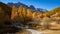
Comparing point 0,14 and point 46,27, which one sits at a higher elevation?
point 0,14

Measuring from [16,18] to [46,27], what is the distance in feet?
46.2

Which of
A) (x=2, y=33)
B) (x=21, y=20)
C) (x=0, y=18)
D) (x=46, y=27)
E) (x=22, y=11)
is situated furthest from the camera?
(x=22, y=11)

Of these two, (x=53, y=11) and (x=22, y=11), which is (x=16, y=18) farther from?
(x=53, y=11)

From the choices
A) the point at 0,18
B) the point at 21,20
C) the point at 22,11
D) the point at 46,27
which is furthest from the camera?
the point at 22,11

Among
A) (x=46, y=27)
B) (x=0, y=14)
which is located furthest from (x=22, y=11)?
(x=0, y=14)

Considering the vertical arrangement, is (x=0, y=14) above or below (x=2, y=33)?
above

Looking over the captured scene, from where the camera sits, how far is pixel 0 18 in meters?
23.6

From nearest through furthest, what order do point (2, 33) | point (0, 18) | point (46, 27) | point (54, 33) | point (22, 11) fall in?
point (2, 33)
point (54, 33)
point (0, 18)
point (46, 27)
point (22, 11)

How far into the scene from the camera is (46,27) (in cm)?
2739

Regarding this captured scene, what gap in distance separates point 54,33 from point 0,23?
22.4ft

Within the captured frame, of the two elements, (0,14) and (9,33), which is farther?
(0,14)

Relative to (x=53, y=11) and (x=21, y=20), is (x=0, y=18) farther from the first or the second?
(x=53, y=11)

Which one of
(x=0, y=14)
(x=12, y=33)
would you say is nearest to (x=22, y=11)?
(x=0, y=14)

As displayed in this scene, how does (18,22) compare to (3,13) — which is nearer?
(3,13)
